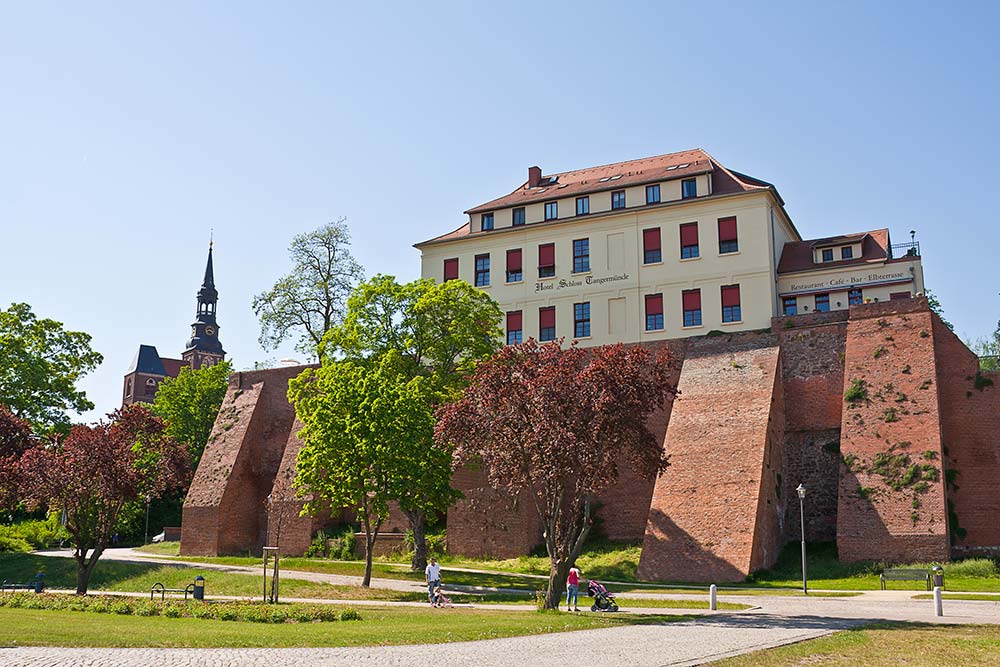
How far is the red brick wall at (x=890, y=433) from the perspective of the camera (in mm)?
28375

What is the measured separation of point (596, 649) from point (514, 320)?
3083 centimetres

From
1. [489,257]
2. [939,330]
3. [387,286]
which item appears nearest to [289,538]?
[387,286]

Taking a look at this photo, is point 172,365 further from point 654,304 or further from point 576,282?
point 654,304

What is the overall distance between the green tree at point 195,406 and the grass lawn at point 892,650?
5054 cm

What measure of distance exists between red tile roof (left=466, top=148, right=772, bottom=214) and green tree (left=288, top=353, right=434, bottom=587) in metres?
17.1

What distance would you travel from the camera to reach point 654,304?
1624 inches

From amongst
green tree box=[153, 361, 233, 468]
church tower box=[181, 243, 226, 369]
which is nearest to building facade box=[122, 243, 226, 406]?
church tower box=[181, 243, 226, 369]

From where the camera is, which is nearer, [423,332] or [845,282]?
[423,332]

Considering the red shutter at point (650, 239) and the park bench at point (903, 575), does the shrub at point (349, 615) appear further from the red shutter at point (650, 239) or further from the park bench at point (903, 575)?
the red shutter at point (650, 239)

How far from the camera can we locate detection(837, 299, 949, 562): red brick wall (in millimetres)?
28375

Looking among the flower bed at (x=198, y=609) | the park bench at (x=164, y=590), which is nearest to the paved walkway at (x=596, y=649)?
the flower bed at (x=198, y=609)

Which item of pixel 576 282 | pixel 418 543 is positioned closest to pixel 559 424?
pixel 418 543

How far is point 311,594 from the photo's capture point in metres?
26.7

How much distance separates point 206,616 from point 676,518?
53.6ft
